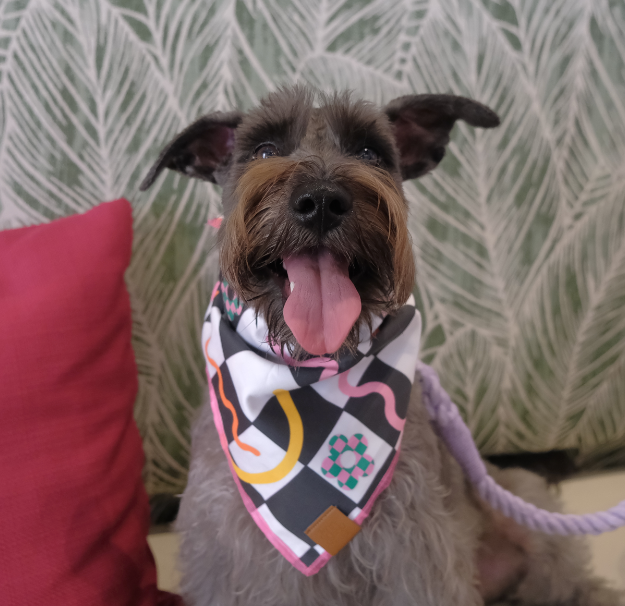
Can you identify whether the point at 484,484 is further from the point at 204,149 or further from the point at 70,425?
the point at 204,149

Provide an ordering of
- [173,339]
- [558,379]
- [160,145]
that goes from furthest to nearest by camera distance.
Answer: [558,379] → [173,339] → [160,145]

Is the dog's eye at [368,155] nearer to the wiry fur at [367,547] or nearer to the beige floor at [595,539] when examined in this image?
the wiry fur at [367,547]

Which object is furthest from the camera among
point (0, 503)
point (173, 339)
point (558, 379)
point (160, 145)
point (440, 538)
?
point (558, 379)

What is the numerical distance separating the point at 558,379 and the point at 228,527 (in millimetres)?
1134

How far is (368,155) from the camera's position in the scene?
99 cm

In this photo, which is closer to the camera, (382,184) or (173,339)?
(382,184)

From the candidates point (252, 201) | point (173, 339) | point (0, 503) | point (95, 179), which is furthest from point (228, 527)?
point (95, 179)

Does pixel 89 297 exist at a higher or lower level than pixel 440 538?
higher

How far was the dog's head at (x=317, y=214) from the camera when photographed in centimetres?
73

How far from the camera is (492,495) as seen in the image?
110 centimetres

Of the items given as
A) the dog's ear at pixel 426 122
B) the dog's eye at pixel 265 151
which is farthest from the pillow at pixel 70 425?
the dog's ear at pixel 426 122

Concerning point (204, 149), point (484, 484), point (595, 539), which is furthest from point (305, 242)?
point (595, 539)

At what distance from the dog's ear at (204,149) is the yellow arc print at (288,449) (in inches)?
22.2

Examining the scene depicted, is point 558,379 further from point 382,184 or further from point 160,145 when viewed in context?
point 160,145
